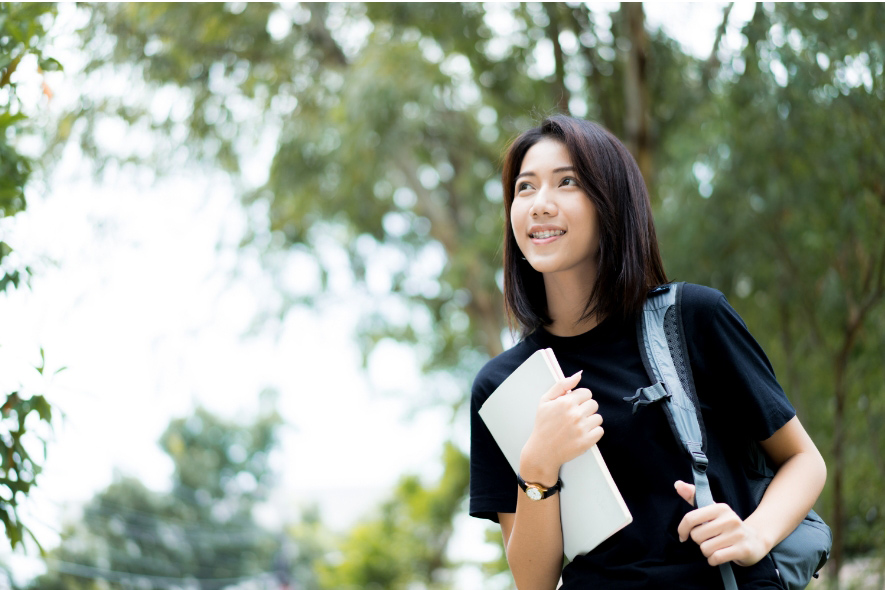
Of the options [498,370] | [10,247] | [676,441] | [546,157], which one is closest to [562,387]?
[676,441]

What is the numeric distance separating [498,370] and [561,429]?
0.29 m

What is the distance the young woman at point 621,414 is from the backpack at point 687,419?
18 millimetres

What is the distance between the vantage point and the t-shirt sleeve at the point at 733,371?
3.75 ft

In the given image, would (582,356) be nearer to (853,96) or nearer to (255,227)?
(853,96)

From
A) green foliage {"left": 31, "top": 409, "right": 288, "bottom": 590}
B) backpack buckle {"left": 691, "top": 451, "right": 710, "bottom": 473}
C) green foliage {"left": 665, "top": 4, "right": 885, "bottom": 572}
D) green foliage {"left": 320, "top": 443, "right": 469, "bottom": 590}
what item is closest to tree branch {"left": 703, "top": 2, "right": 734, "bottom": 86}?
green foliage {"left": 665, "top": 4, "right": 885, "bottom": 572}

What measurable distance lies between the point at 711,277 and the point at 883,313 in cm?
89

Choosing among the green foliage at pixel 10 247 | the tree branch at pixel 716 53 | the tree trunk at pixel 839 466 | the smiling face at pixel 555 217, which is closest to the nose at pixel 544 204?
the smiling face at pixel 555 217

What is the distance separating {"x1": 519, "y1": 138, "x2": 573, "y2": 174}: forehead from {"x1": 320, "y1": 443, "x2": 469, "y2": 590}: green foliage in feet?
31.9

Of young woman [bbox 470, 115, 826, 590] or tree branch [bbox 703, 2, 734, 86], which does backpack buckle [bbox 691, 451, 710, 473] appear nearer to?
young woman [bbox 470, 115, 826, 590]

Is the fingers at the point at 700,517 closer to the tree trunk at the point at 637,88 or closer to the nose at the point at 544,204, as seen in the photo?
the nose at the point at 544,204

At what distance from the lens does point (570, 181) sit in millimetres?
1282

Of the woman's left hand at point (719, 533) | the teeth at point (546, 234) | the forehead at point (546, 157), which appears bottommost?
the woman's left hand at point (719, 533)

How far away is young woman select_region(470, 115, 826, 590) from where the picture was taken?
43.5 inches

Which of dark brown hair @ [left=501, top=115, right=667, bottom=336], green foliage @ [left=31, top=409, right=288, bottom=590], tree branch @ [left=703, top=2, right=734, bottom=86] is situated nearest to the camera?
dark brown hair @ [left=501, top=115, right=667, bottom=336]
